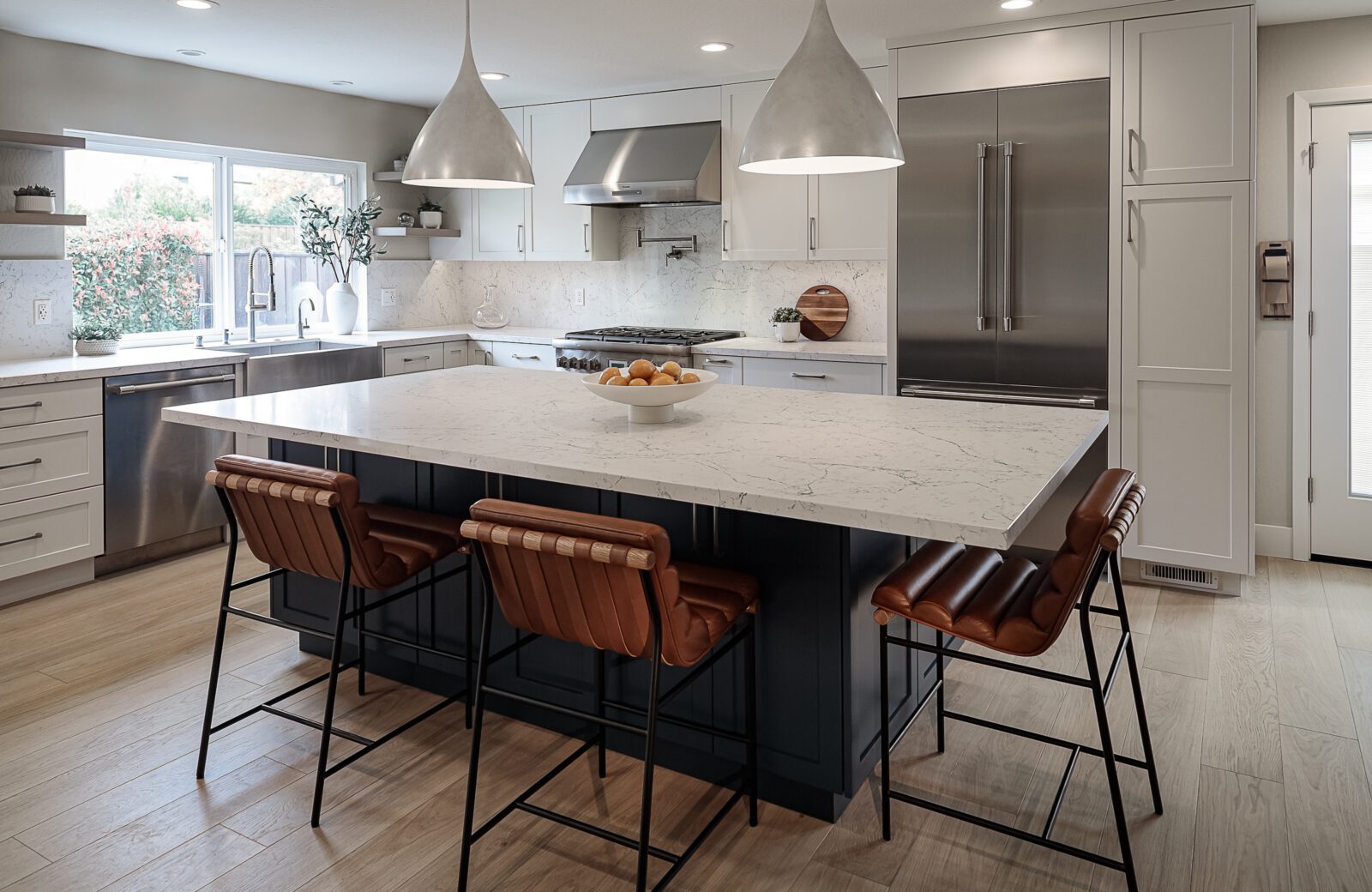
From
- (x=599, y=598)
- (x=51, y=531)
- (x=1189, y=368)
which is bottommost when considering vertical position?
(x=51, y=531)

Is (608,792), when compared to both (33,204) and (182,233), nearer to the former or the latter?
(33,204)

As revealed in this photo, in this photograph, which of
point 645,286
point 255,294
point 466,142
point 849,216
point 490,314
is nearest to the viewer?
point 466,142

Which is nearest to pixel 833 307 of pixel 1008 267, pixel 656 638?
pixel 1008 267

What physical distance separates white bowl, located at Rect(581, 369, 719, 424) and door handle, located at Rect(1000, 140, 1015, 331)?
75.2 inches

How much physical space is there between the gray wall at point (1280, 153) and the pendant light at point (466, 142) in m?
3.41

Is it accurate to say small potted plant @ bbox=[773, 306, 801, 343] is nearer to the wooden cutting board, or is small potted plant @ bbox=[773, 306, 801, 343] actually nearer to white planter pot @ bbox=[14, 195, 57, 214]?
the wooden cutting board

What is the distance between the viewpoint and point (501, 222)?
19.6 feet

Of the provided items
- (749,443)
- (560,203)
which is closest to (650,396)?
(749,443)

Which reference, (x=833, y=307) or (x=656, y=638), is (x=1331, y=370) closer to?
(x=833, y=307)

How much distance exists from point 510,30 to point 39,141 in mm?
2023

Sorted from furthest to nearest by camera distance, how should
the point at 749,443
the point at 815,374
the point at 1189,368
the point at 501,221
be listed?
1. the point at 501,221
2. the point at 815,374
3. the point at 1189,368
4. the point at 749,443

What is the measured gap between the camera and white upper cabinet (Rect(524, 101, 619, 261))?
5590 millimetres

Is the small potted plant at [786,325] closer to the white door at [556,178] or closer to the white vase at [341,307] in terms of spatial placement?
the white door at [556,178]

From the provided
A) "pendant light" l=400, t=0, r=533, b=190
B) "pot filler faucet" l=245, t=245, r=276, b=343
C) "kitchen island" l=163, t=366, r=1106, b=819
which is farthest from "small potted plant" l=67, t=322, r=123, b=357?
"pendant light" l=400, t=0, r=533, b=190
